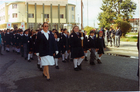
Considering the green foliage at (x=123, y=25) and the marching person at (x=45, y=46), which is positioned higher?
the green foliage at (x=123, y=25)

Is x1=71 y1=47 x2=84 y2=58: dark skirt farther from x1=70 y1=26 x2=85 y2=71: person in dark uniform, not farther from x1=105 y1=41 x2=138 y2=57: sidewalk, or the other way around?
x1=105 y1=41 x2=138 y2=57: sidewalk

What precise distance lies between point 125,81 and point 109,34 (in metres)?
11.3

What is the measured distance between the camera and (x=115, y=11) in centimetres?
1964

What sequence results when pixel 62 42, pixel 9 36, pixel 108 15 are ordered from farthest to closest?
pixel 108 15 → pixel 9 36 → pixel 62 42

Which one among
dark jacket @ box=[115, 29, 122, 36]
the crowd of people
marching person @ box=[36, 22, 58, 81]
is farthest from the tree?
marching person @ box=[36, 22, 58, 81]

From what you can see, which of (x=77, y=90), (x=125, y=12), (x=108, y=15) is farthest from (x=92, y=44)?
(x=125, y=12)

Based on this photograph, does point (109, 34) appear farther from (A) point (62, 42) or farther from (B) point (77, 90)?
(B) point (77, 90)

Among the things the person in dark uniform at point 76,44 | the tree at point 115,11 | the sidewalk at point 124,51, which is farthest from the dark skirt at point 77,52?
the tree at point 115,11

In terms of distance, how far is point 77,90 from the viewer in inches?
172

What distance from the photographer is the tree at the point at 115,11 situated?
61.9 feet

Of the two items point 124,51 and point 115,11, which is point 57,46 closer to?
point 124,51

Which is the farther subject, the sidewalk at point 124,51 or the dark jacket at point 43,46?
the sidewalk at point 124,51

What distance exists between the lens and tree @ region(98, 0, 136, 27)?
18875 mm

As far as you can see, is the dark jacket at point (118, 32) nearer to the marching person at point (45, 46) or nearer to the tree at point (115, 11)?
the tree at point (115, 11)
